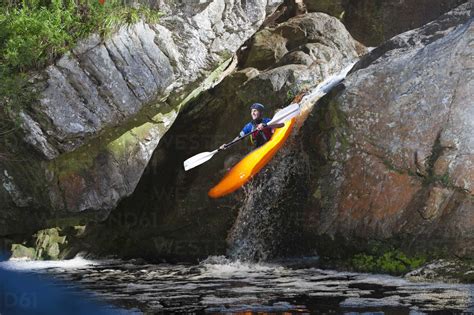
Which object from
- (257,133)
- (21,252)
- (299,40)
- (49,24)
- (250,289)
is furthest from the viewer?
(299,40)

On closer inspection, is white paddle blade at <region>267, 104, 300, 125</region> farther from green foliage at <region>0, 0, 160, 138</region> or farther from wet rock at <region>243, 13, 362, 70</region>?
green foliage at <region>0, 0, 160, 138</region>

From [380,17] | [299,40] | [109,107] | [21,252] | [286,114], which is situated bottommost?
[21,252]

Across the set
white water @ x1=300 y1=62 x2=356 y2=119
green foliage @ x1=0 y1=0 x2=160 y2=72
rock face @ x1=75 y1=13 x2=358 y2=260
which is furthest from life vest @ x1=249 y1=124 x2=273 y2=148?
green foliage @ x1=0 y1=0 x2=160 y2=72

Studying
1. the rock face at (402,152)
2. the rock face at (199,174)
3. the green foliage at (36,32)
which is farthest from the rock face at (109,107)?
the rock face at (402,152)

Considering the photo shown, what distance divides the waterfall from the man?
30 cm

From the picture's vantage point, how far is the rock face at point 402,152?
745 centimetres

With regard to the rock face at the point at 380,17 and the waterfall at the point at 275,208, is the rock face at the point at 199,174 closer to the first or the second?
the waterfall at the point at 275,208

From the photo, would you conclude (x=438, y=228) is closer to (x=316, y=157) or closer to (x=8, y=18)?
(x=316, y=157)

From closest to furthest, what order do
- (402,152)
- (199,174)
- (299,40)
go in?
1. (402,152)
2. (199,174)
3. (299,40)

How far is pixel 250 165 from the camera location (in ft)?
27.7

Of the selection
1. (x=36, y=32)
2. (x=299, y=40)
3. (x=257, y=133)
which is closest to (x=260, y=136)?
(x=257, y=133)

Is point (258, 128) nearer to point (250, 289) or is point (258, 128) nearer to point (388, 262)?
point (388, 262)

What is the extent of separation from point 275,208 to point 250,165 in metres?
0.66

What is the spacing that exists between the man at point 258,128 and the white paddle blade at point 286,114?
0.38ft
